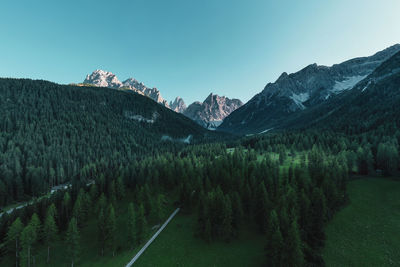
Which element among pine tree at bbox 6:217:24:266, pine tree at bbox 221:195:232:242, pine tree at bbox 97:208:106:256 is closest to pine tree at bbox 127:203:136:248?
pine tree at bbox 97:208:106:256

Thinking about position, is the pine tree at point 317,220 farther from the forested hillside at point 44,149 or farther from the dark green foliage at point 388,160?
the forested hillside at point 44,149

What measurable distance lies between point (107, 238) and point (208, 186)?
32.8 m

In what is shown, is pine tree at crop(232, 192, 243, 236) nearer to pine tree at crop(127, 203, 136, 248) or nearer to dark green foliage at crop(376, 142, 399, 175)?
pine tree at crop(127, 203, 136, 248)

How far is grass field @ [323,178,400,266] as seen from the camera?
34.4m

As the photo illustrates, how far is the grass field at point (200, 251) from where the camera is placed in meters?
37.8

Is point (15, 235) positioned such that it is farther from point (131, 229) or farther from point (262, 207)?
point (262, 207)

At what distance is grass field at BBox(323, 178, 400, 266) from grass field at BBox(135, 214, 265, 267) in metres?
14.6

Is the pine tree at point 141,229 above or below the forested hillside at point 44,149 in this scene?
below

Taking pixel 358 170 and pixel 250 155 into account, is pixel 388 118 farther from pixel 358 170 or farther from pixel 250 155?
pixel 250 155

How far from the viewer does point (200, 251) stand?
41594mm

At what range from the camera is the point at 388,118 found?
441 ft

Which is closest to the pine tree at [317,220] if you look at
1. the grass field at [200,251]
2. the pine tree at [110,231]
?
the grass field at [200,251]

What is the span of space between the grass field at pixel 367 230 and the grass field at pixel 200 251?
14591 mm

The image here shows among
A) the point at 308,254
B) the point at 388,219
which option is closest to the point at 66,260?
the point at 308,254
